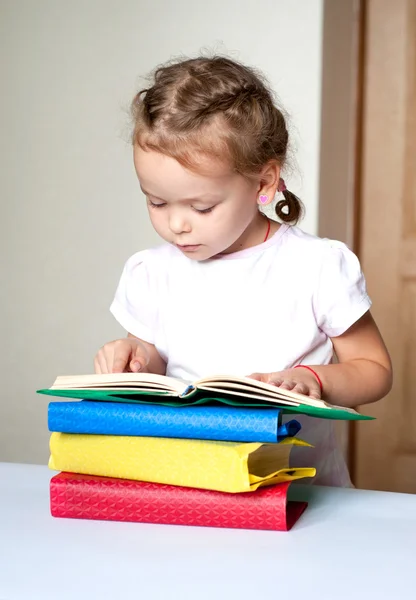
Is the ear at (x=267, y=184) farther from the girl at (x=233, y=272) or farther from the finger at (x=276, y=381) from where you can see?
the finger at (x=276, y=381)

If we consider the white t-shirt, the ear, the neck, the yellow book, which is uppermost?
the ear

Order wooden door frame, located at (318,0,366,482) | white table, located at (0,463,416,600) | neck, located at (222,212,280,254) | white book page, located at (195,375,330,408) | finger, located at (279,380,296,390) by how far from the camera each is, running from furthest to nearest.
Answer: wooden door frame, located at (318,0,366,482) < neck, located at (222,212,280,254) < finger, located at (279,380,296,390) < white book page, located at (195,375,330,408) < white table, located at (0,463,416,600)

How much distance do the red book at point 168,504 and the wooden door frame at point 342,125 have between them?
6.75 feet

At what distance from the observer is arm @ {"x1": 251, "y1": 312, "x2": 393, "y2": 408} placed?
938mm

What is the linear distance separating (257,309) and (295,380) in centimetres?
32

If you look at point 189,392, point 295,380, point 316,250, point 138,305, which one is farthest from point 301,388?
point 138,305

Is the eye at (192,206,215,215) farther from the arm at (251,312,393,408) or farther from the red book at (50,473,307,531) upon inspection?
the red book at (50,473,307,531)

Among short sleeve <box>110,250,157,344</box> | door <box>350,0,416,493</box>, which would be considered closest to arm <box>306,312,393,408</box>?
short sleeve <box>110,250,157,344</box>

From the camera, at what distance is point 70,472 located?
893 mm

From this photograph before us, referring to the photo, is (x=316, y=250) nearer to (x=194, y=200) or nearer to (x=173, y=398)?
(x=194, y=200)

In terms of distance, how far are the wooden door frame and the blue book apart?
2028mm

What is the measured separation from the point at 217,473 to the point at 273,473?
0.06 meters

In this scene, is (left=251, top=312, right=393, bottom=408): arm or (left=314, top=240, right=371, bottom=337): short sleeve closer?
(left=251, top=312, right=393, bottom=408): arm

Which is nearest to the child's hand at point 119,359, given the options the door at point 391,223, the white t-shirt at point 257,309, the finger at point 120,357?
the finger at point 120,357
